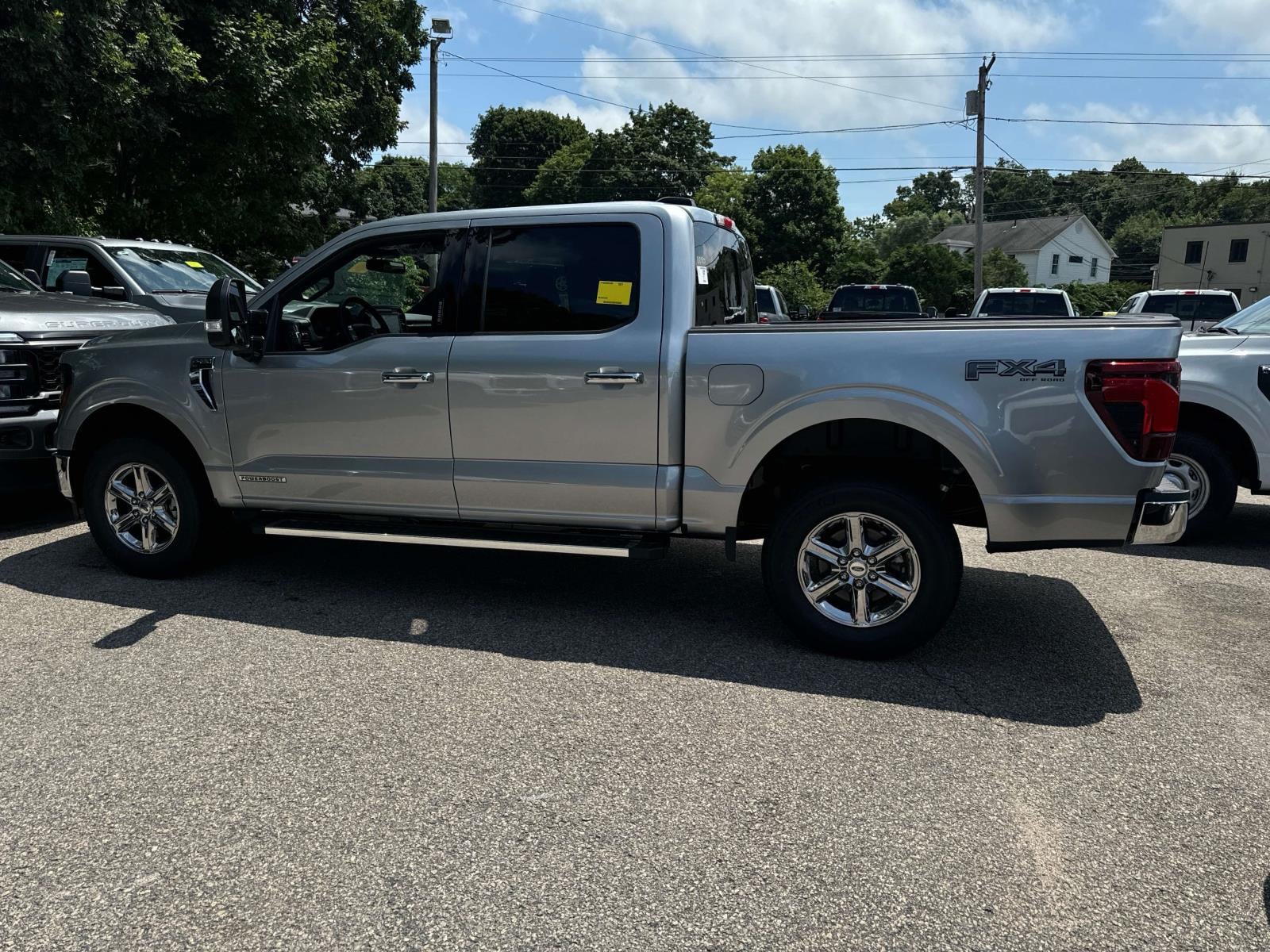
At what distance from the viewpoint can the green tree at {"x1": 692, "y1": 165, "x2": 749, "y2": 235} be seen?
196ft

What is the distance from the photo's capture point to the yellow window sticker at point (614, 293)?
465cm

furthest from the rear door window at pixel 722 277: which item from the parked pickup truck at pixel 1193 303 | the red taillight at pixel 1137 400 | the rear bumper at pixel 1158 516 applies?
the parked pickup truck at pixel 1193 303

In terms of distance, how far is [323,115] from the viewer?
653 inches

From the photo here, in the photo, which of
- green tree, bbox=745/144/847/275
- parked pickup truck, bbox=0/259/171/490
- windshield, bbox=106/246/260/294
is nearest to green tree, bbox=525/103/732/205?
green tree, bbox=745/144/847/275

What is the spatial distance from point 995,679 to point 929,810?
1301mm

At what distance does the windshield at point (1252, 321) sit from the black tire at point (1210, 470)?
2.96 ft

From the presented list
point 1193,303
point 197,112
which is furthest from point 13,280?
point 1193,303

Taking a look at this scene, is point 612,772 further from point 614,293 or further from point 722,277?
point 722,277

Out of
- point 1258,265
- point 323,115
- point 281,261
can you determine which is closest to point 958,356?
point 323,115

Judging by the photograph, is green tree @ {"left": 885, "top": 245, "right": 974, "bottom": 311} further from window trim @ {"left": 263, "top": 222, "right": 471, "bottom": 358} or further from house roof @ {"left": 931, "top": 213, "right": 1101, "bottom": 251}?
window trim @ {"left": 263, "top": 222, "right": 471, "bottom": 358}

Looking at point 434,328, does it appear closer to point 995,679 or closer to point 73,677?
point 73,677

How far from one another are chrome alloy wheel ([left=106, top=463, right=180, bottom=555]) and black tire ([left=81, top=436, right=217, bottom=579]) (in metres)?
0.02

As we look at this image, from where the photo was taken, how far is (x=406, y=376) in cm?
492

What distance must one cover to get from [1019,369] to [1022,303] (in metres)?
12.8
